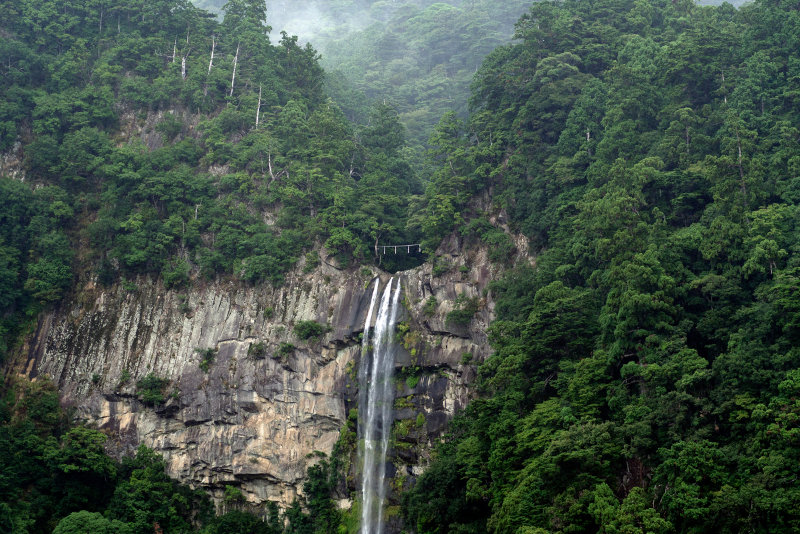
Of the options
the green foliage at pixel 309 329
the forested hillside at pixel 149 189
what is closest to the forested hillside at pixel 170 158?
the forested hillside at pixel 149 189

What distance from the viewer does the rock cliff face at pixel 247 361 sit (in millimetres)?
33062

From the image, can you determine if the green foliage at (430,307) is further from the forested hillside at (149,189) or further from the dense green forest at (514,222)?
the forested hillside at (149,189)

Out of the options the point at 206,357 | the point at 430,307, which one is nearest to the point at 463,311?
the point at 430,307

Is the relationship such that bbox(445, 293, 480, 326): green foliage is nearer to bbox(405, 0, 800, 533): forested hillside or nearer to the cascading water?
bbox(405, 0, 800, 533): forested hillside

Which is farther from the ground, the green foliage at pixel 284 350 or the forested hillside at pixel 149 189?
the forested hillside at pixel 149 189

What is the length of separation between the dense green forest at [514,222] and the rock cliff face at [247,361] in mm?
1095

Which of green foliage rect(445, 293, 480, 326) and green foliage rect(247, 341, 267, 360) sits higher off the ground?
green foliage rect(445, 293, 480, 326)

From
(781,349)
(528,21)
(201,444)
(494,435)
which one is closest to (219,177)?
(201,444)

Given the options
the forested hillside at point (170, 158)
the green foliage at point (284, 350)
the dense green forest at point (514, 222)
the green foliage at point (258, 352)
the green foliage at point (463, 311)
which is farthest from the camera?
the forested hillside at point (170, 158)

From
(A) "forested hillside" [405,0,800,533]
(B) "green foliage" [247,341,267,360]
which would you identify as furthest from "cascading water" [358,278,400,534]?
(B) "green foliage" [247,341,267,360]

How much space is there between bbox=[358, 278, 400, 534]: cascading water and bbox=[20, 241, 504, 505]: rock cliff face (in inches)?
20.6

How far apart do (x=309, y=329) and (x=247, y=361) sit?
10.9ft

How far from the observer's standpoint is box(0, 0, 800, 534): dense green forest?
20719mm

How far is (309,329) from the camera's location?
34.7 meters
